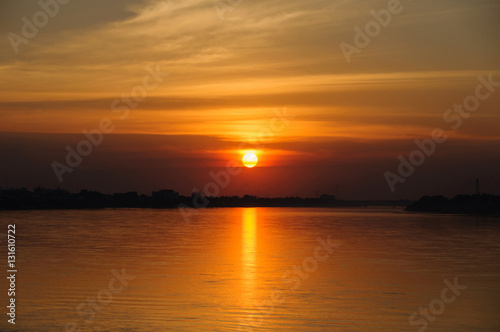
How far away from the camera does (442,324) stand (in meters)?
18.8

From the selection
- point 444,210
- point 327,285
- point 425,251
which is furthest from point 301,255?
point 444,210

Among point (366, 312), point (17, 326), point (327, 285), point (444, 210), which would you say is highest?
point (444, 210)

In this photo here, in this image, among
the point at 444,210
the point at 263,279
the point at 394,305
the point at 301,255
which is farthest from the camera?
the point at 444,210

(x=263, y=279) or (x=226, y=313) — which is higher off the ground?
(x=263, y=279)

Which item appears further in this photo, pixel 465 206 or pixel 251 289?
pixel 465 206

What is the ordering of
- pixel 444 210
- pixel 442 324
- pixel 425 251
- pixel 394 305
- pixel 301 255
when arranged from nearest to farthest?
pixel 442 324 < pixel 394 305 < pixel 301 255 < pixel 425 251 < pixel 444 210

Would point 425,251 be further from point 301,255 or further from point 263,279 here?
point 263,279

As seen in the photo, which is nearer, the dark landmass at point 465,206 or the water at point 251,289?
the water at point 251,289

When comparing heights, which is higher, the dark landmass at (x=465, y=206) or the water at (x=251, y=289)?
the dark landmass at (x=465, y=206)

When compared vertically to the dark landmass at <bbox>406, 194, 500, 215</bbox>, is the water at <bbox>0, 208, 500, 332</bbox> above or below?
below

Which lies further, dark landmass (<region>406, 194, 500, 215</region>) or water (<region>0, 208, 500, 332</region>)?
dark landmass (<region>406, 194, 500, 215</region>)

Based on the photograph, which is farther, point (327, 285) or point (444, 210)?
point (444, 210)

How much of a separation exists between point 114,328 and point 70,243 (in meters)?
28.0

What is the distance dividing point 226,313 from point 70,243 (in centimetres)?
2708
